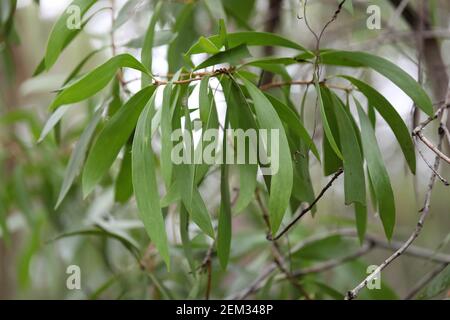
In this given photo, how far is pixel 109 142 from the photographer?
1.04 meters

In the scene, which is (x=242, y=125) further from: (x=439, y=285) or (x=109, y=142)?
(x=439, y=285)

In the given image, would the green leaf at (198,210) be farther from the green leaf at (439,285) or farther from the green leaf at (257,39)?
the green leaf at (439,285)

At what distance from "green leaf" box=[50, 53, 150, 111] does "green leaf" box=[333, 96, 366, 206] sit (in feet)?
1.11

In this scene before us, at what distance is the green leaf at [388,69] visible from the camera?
1.05 m

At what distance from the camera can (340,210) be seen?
9.24 feet

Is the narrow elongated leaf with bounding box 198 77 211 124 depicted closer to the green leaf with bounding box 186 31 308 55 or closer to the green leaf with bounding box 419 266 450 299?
the green leaf with bounding box 186 31 308 55

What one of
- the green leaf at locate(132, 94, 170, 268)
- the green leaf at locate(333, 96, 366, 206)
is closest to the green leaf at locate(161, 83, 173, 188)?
the green leaf at locate(132, 94, 170, 268)

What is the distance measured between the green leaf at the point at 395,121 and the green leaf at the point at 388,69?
1.4 inches

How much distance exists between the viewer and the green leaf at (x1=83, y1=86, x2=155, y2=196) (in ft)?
3.33

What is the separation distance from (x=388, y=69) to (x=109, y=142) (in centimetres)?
49

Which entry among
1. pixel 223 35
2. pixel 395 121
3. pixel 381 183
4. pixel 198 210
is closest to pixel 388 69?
pixel 395 121

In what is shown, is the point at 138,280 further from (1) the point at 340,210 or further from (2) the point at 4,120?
(1) the point at 340,210

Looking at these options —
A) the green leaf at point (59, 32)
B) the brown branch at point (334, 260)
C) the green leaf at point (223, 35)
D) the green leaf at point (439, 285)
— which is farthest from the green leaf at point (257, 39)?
the brown branch at point (334, 260)

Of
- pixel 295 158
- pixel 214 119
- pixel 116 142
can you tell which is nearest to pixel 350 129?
pixel 295 158
